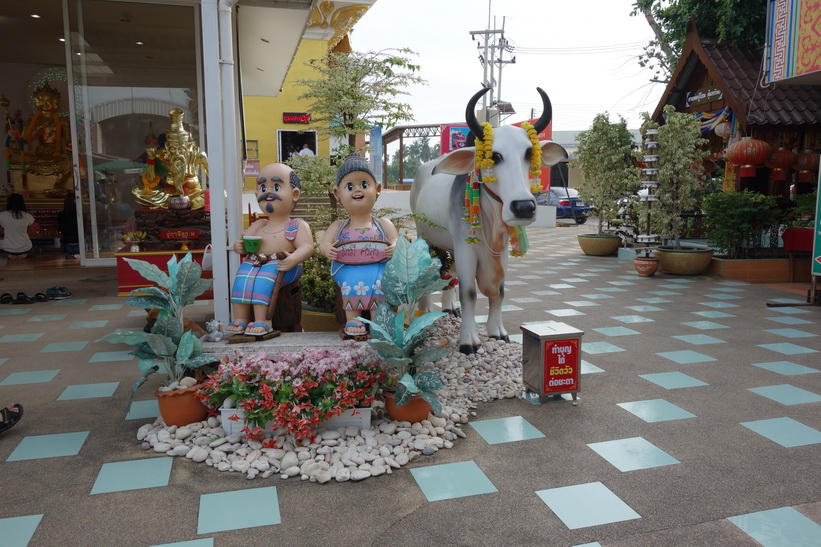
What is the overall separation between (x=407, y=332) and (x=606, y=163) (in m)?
7.62

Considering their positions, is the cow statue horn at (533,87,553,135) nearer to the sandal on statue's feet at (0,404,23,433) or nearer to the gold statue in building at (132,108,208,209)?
the sandal on statue's feet at (0,404,23,433)

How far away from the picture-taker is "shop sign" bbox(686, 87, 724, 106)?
9961 millimetres

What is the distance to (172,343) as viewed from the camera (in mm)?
2943

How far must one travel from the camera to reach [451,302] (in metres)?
5.35

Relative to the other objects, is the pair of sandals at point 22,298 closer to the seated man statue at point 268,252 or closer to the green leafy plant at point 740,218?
the seated man statue at point 268,252

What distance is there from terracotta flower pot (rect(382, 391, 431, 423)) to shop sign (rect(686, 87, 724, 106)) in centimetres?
897

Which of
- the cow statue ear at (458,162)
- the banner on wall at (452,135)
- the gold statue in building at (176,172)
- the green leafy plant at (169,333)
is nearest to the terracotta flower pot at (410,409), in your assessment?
the green leafy plant at (169,333)

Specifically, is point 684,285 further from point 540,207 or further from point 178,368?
point 540,207

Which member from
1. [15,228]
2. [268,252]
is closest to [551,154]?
[268,252]

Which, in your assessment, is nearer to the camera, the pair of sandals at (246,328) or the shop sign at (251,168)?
the pair of sandals at (246,328)

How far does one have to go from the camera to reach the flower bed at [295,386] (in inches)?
105

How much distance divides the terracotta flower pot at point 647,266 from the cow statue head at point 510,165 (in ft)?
15.5

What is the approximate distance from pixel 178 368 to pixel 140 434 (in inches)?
13.9

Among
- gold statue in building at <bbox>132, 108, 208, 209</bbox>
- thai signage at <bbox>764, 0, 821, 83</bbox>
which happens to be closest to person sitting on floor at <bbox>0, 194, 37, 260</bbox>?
gold statue in building at <bbox>132, 108, 208, 209</bbox>
